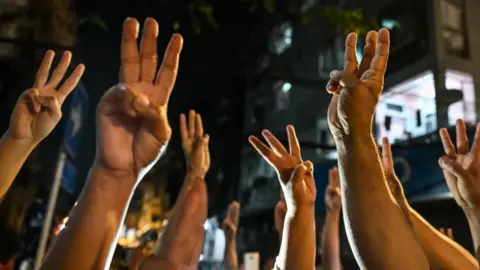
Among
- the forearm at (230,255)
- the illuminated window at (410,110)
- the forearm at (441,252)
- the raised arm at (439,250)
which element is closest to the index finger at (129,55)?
the raised arm at (439,250)

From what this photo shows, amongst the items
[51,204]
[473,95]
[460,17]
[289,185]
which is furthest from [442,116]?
[289,185]

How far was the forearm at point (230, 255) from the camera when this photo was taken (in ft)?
13.3

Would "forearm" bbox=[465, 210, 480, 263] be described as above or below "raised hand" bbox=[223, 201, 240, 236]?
below

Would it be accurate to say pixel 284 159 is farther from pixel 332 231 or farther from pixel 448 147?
pixel 332 231

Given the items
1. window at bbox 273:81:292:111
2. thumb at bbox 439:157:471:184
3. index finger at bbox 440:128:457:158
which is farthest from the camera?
window at bbox 273:81:292:111

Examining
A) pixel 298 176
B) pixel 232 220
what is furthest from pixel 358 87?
pixel 232 220

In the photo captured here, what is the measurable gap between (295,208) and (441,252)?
2.12 feet

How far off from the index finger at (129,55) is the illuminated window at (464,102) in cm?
877

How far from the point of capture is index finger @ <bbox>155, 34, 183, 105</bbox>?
1797 millimetres

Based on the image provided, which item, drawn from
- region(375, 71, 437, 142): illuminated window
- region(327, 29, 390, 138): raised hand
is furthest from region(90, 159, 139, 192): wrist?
region(375, 71, 437, 142): illuminated window

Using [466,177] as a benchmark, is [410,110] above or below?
above

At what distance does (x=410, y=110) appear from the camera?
39.1 ft

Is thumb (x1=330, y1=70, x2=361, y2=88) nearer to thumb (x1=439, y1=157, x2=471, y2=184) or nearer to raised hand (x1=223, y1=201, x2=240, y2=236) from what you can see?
thumb (x1=439, y1=157, x2=471, y2=184)

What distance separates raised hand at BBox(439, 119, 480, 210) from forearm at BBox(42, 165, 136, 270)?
4.81ft
